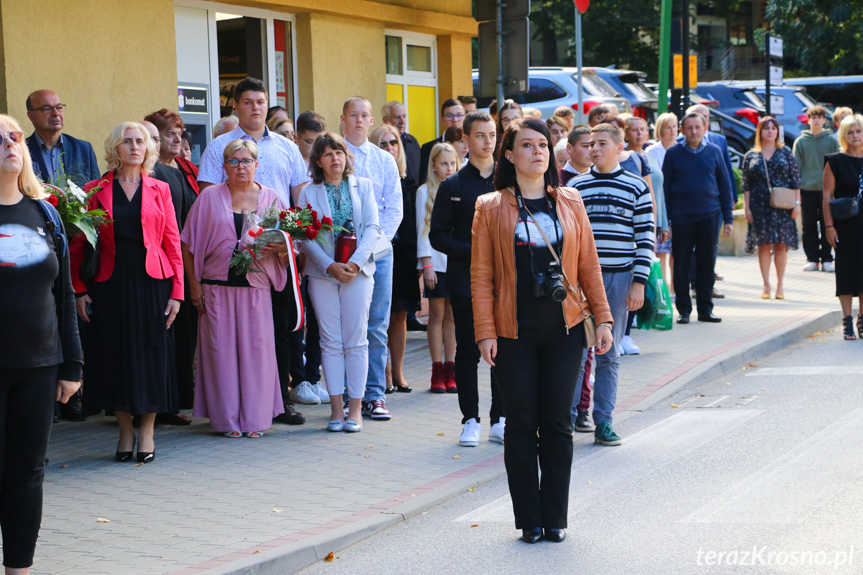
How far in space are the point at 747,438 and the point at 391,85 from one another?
9038 mm

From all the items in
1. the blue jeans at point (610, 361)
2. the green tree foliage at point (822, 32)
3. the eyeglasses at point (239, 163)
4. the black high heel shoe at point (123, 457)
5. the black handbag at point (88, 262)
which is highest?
the green tree foliage at point (822, 32)

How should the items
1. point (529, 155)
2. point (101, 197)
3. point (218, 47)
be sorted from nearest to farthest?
point (529, 155) → point (101, 197) → point (218, 47)

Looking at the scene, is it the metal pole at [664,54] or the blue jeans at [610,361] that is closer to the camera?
the blue jeans at [610,361]

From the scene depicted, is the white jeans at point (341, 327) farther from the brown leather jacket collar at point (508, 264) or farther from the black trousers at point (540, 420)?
the black trousers at point (540, 420)

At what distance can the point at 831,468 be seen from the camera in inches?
268

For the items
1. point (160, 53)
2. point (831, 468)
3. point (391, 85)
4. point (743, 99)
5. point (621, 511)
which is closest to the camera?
point (621, 511)

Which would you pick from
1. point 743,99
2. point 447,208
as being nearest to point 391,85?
point 447,208

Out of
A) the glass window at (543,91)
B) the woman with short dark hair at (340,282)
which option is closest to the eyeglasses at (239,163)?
the woman with short dark hair at (340,282)

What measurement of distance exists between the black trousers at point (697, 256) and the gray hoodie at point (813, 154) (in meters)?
4.41

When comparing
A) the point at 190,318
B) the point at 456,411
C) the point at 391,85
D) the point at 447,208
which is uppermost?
the point at 391,85

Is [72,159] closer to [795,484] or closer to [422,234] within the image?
[422,234]

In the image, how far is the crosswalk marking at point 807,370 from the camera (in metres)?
10.2

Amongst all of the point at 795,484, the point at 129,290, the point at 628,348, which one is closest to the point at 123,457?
the point at 129,290

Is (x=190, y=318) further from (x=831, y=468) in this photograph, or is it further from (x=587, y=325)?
(x=831, y=468)
